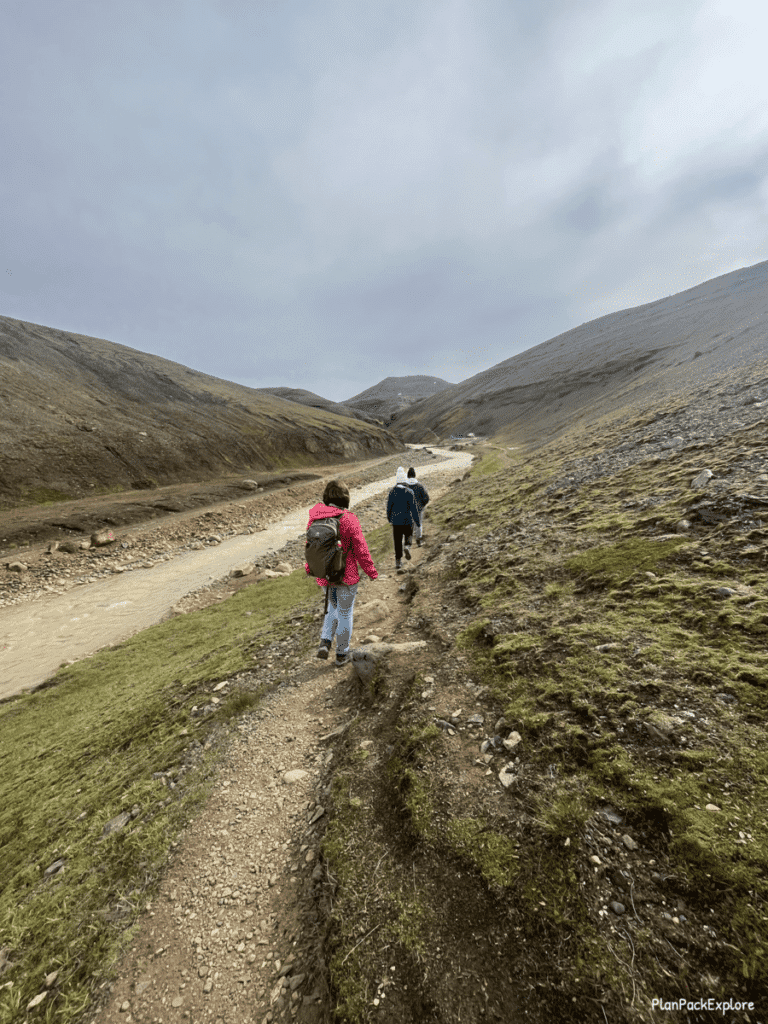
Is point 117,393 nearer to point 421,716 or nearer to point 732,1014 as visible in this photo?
point 421,716

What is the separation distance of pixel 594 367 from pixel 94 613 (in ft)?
408

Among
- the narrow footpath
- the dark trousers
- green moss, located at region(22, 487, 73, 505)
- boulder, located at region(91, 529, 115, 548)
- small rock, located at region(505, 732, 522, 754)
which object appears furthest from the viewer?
green moss, located at region(22, 487, 73, 505)

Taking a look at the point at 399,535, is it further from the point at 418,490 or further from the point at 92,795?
the point at 92,795

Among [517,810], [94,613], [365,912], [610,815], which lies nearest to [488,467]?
[94,613]

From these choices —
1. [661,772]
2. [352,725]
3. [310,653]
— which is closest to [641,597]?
[661,772]

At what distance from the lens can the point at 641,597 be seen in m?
7.63

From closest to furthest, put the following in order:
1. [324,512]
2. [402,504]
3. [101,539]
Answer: [324,512]
[402,504]
[101,539]

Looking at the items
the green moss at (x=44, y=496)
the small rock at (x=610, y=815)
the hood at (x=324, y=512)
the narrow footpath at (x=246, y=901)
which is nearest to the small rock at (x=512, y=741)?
the small rock at (x=610, y=815)

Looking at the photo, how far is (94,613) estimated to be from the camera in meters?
19.8

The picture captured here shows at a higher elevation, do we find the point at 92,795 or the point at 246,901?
the point at 92,795

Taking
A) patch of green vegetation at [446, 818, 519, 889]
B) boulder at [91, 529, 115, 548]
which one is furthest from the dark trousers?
boulder at [91, 529, 115, 548]

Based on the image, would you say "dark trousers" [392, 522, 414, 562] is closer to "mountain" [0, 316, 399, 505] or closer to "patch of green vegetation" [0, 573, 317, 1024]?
"patch of green vegetation" [0, 573, 317, 1024]

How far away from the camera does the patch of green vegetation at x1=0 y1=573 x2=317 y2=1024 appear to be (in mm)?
4324

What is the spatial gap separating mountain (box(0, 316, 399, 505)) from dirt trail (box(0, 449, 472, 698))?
19.5m
